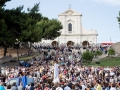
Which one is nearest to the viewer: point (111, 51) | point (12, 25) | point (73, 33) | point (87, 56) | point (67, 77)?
point (67, 77)

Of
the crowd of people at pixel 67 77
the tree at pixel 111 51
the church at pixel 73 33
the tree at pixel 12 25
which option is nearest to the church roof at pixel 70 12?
the church at pixel 73 33

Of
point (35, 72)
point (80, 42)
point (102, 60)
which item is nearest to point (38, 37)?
point (102, 60)

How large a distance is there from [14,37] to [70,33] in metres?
45.9

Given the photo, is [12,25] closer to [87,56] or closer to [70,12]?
[87,56]

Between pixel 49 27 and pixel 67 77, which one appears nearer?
pixel 67 77

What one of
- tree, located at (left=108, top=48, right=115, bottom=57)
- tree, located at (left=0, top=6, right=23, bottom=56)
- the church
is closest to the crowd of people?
tree, located at (left=108, top=48, right=115, bottom=57)

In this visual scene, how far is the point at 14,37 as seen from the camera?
1727 inches

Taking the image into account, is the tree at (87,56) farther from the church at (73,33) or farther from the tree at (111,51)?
the church at (73,33)

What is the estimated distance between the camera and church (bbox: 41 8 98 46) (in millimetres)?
86312

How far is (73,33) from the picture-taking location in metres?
88.9

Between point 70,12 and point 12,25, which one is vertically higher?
point 70,12

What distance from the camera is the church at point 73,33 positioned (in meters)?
86.3

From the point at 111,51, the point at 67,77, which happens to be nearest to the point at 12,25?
the point at 111,51

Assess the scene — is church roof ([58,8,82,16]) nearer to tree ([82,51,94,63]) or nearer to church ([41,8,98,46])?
church ([41,8,98,46])
